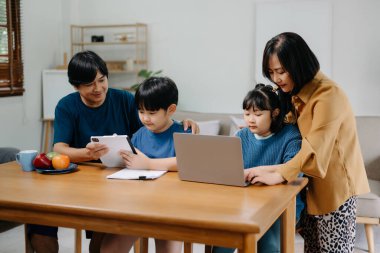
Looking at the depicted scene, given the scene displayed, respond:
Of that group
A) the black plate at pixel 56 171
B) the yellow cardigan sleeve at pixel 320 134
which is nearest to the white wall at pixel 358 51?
the yellow cardigan sleeve at pixel 320 134

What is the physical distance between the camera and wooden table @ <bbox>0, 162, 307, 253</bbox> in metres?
1.25

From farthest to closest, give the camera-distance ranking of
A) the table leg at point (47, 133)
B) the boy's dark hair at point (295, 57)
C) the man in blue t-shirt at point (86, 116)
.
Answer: the table leg at point (47, 133) → the man in blue t-shirt at point (86, 116) → the boy's dark hair at point (295, 57)

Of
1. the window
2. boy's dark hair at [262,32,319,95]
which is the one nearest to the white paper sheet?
boy's dark hair at [262,32,319,95]

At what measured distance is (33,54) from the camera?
4680 millimetres

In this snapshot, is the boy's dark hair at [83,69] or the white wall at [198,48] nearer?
the boy's dark hair at [83,69]

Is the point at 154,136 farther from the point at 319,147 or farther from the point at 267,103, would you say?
the point at 319,147

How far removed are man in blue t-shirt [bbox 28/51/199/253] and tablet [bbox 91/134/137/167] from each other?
0.06 meters

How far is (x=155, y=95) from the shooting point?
1870 mm

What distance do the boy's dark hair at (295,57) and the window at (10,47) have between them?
10.4 ft

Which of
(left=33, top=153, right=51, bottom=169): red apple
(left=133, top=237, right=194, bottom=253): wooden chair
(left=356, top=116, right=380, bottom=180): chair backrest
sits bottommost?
(left=133, top=237, right=194, bottom=253): wooden chair

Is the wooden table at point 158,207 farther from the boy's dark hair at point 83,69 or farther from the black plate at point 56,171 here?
the boy's dark hair at point 83,69

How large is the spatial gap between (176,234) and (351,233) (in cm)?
85

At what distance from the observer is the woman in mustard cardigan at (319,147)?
1.63 m

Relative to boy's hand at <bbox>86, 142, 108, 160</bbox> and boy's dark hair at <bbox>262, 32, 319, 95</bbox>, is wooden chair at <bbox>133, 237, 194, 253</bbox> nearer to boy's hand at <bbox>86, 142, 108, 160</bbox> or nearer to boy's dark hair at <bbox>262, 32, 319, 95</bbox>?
boy's hand at <bbox>86, 142, 108, 160</bbox>
